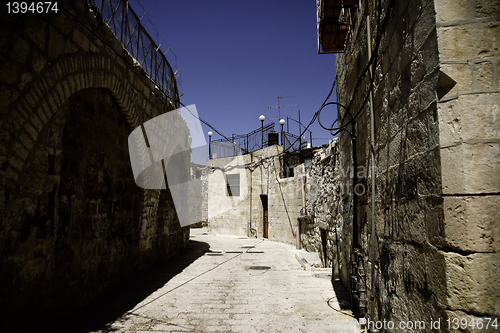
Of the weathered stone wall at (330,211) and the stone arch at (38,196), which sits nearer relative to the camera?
the stone arch at (38,196)

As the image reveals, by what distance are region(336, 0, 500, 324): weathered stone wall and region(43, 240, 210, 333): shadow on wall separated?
3292 mm

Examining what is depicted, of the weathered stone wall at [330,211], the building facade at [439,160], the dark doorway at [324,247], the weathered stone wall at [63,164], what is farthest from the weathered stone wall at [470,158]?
the dark doorway at [324,247]

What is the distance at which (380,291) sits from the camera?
2.67 meters

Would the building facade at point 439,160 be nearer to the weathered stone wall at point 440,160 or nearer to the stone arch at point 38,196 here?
the weathered stone wall at point 440,160

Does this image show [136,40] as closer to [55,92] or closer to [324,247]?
[55,92]

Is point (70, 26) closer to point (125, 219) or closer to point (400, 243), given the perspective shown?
point (125, 219)

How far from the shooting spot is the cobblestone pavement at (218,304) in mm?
3613

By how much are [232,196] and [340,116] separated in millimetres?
13272

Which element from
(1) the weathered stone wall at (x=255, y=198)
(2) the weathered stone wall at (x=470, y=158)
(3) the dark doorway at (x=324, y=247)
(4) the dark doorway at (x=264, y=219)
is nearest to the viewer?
(2) the weathered stone wall at (x=470, y=158)

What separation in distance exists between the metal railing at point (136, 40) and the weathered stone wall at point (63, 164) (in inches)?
11.8

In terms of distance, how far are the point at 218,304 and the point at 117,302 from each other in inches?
58.9

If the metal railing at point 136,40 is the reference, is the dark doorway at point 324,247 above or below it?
below

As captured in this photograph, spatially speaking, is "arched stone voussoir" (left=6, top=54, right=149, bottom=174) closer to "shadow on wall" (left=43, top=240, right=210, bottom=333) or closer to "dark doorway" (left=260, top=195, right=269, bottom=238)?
"shadow on wall" (left=43, top=240, right=210, bottom=333)

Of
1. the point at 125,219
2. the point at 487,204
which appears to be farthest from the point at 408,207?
the point at 125,219
